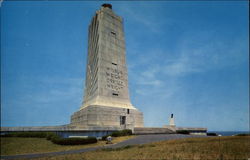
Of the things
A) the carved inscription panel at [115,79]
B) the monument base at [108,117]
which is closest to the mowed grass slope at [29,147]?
the monument base at [108,117]

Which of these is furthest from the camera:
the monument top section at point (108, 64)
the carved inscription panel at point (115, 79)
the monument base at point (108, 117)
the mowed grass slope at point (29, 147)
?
the carved inscription panel at point (115, 79)

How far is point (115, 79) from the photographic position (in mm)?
37969

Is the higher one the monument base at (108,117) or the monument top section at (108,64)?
the monument top section at (108,64)

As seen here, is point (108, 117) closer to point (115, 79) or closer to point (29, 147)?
point (115, 79)

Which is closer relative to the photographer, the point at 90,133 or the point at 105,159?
the point at 105,159

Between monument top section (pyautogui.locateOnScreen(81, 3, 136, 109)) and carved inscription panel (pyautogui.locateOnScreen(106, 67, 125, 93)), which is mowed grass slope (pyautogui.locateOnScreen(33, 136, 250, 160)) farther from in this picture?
carved inscription panel (pyautogui.locateOnScreen(106, 67, 125, 93))

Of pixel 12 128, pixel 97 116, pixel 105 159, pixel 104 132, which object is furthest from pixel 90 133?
pixel 105 159

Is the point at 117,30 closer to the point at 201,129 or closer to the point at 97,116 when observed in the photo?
the point at 97,116

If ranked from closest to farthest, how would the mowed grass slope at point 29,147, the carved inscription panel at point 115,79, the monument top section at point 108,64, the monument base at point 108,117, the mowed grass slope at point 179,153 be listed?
the mowed grass slope at point 179,153
the mowed grass slope at point 29,147
the monument base at point 108,117
the monument top section at point 108,64
the carved inscription panel at point 115,79

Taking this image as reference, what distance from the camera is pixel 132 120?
34344 millimetres

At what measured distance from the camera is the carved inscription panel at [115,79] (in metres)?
36.7

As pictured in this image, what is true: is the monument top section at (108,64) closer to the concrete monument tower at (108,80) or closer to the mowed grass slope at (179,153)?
the concrete monument tower at (108,80)

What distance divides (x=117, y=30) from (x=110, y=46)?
527 cm

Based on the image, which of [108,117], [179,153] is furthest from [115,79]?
[179,153]
